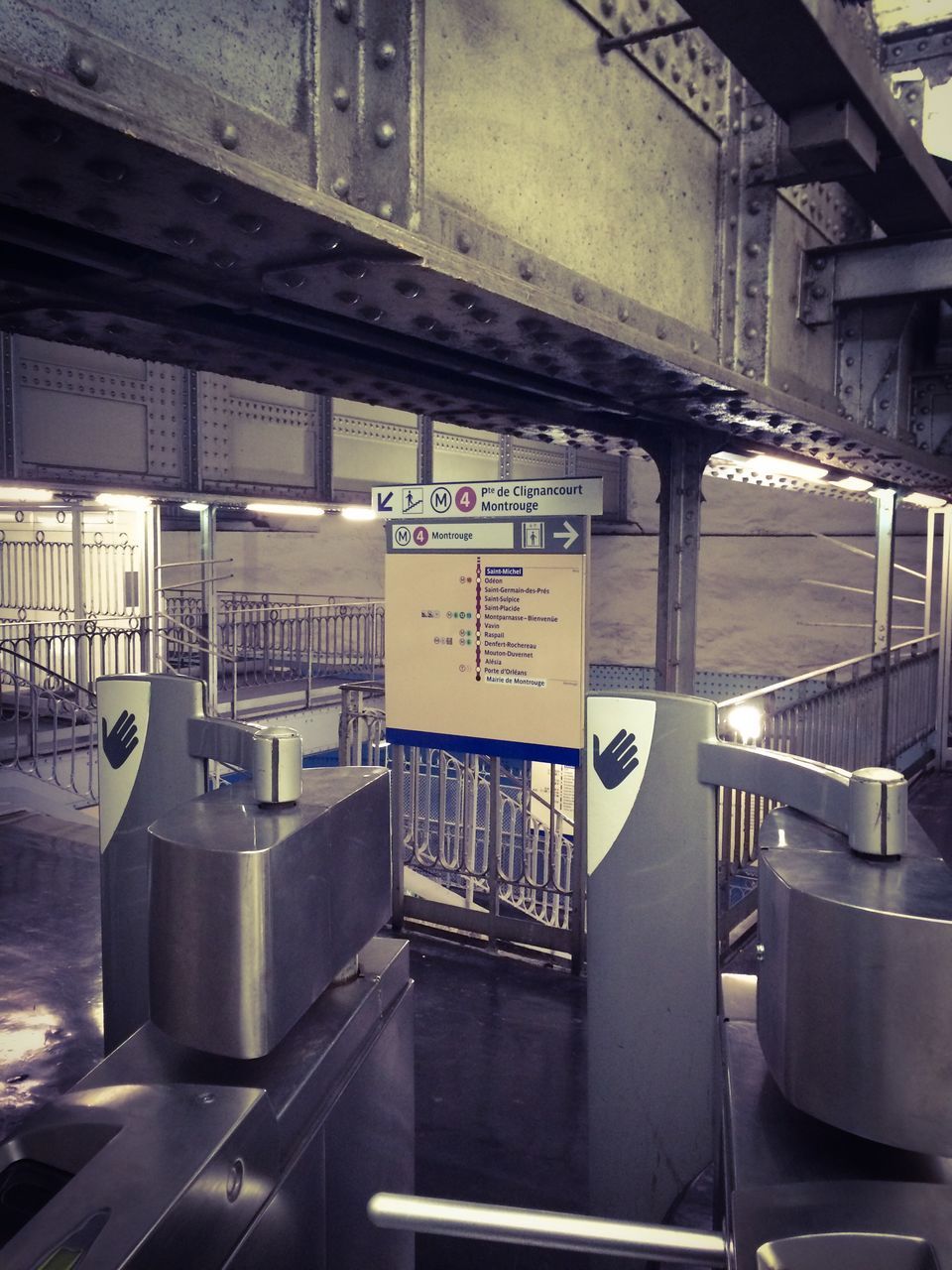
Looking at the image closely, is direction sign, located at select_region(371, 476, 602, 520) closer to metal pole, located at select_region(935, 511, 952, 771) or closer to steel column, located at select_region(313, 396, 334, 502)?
steel column, located at select_region(313, 396, 334, 502)

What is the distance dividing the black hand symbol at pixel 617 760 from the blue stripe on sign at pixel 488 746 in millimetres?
2262

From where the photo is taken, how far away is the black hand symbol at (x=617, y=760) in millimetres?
2022

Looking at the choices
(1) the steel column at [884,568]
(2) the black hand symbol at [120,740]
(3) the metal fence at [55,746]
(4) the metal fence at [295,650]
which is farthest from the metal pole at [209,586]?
(2) the black hand symbol at [120,740]

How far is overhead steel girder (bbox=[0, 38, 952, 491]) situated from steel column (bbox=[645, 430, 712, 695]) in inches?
38.5

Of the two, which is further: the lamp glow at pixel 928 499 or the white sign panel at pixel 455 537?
the lamp glow at pixel 928 499

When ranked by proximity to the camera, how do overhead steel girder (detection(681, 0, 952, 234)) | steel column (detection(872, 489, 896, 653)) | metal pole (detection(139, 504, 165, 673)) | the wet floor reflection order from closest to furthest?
overhead steel girder (detection(681, 0, 952, 234)) < the wet floor reflection < steel column (detection(872, 489, 896, 653)) < metal pole (detection(139, 504, 165, 673))

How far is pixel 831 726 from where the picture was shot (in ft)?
24.3

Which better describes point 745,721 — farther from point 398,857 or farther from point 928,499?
point 928,499

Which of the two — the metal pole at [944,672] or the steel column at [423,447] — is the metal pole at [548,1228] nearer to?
the steel column at [423,447]

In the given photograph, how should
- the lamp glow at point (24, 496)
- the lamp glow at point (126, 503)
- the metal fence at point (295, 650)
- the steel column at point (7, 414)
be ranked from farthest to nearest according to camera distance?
the metal fence at point (295, 650), the lamp glow at point (126, 503), the lamp glow at point (24, 496), the steel column at point (7, 414)

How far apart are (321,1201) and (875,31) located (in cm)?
456

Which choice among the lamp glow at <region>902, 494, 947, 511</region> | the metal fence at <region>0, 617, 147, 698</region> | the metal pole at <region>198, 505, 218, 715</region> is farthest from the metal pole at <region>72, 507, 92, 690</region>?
the lamp glow at <region>902, 494, 947, 511</region>

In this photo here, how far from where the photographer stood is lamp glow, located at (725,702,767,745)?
18.0 ft

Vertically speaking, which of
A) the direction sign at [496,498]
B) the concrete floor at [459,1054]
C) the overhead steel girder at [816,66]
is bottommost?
the concrete floor at [459,1054]
